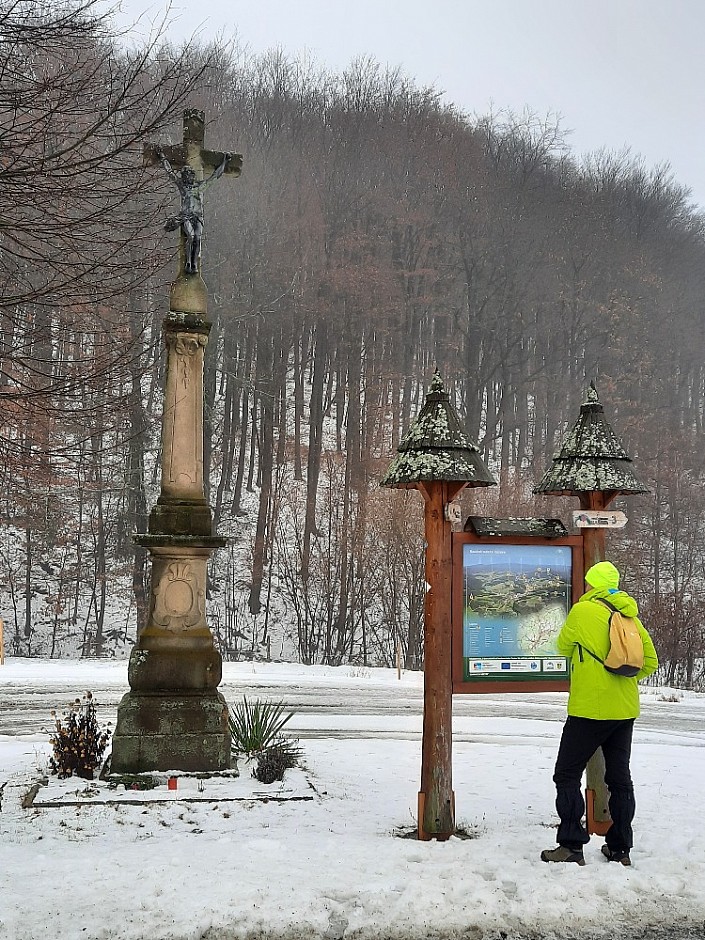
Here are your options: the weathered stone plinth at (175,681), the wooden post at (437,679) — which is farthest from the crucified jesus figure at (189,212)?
the wooden post at (437,679)

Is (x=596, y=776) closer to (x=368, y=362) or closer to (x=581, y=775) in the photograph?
(x=581, y=775)

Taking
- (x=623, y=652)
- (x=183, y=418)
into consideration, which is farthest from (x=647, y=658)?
(x=183, y=418)

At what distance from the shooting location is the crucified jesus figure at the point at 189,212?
888cm

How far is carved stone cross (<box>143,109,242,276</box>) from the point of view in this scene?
8890mm

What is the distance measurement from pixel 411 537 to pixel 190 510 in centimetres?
1533

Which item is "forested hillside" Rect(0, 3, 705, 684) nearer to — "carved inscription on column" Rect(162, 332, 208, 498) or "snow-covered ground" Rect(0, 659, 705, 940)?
"carved inscription on column" Rect(162, 332, 208, 498)

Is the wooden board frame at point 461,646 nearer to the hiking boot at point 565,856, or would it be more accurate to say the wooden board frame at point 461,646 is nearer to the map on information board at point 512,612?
the map on information board at point 512,612

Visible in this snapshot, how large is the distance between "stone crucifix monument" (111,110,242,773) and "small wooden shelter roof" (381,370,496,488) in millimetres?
2540

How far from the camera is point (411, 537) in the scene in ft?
76.5

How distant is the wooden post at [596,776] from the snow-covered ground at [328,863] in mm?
282

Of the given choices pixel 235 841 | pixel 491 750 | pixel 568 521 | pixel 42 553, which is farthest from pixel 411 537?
pixel 235 841

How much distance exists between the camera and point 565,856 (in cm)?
557

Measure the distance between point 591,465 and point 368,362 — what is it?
23255 millimetres

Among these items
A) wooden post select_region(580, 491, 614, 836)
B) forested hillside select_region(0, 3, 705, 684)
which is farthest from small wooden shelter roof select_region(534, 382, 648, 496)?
forested hillside select_region(0, 3, 705, 684)
